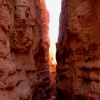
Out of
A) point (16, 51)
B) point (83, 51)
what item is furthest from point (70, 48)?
point (16, 51)

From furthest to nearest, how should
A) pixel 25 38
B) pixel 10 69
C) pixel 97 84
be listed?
pixel 25 38
pixel 97 84
pixel 10 69

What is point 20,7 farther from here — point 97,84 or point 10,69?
point 97,84

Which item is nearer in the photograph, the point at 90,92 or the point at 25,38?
Answer: the point at 90,92

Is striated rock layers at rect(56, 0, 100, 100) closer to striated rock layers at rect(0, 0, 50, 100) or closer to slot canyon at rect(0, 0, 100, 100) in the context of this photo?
slot canyon at rect(0, 0, 100, 100)

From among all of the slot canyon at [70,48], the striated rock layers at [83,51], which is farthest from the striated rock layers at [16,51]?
the striated rock layers at [83,51]

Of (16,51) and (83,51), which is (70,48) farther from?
(16,51)

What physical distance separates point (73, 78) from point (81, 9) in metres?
2.43

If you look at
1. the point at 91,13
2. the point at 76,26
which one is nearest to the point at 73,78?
the point at 76,26

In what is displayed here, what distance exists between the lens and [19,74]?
582 cm

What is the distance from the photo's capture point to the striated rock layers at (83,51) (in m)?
5.22

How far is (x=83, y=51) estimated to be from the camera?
618 cm

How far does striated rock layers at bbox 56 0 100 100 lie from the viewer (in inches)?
206

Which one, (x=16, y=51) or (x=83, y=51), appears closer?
(x=16, y=51)

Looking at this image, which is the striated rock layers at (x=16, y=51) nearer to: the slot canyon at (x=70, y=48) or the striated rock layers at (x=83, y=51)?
the slot canyon at (x=70, y=48)
